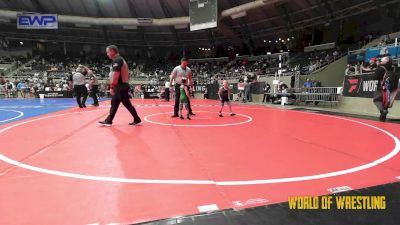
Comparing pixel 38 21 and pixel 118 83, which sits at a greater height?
pixel 38 21

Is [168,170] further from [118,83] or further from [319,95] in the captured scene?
[319,95]

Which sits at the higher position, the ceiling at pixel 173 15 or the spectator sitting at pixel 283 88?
the ceiling at pixel 173 15

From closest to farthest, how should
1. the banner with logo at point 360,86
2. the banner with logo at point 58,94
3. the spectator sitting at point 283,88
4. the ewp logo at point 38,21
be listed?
1. the banner with logo at point 360,86
2. the spectator sitting at point 283,88
3. the banner with logo at point 58,94
4. the ewp logo at point 38,21

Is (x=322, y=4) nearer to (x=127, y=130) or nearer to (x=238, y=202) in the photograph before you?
(x=127, y=130)

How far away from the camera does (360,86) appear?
1059 cm

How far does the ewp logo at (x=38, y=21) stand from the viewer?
27969 mm

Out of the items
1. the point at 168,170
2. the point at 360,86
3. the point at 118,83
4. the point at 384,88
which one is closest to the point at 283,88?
the point at 360,86

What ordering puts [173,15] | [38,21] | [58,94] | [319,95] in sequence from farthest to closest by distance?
[173,15], [38,21], [58,94], [319,95]

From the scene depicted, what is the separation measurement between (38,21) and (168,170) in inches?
1217

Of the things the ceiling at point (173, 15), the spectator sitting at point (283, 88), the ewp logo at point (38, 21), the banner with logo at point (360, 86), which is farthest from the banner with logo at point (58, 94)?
the banner with logo at point (360, 86)

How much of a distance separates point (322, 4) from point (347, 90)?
18.5m

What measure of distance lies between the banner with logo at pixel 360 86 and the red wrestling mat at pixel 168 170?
16.4 ft

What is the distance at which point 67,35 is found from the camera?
3891 centimetres

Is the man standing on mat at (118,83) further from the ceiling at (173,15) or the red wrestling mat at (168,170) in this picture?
the ceiling at (173,15)
